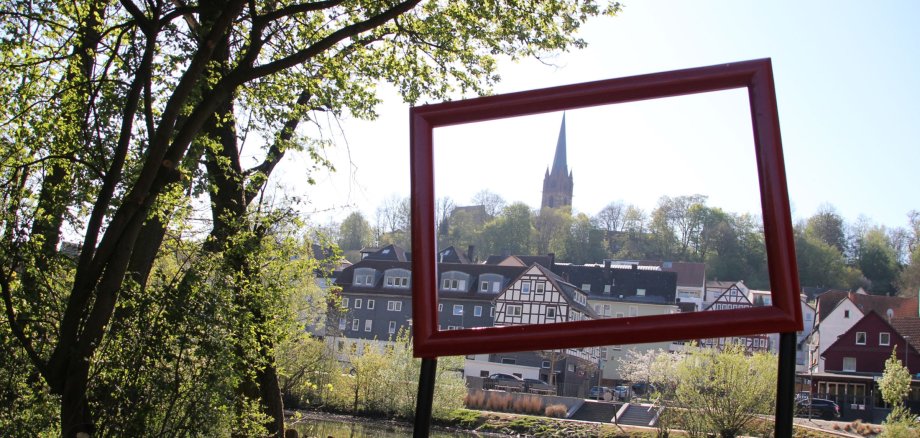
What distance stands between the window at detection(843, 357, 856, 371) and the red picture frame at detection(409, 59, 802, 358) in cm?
4643

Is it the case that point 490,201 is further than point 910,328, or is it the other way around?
point 910,328

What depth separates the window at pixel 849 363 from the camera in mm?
43406

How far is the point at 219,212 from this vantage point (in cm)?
878

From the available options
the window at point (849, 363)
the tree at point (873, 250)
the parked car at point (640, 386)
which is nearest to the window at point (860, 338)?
the window at point (849, 363)

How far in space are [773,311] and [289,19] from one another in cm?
777

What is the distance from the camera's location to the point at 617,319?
73.2 inches

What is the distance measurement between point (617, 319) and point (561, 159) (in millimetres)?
401

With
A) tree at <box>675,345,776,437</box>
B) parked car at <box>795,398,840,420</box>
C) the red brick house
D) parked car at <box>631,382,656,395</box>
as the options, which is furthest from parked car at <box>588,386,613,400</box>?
the red brick house

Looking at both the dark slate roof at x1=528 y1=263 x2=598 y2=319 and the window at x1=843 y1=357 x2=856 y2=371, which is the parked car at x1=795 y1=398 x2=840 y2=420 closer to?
the window at x1=843 y1=357 x2=856 y2=371

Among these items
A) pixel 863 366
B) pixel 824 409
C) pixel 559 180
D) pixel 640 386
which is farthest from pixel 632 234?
pixel 863 366

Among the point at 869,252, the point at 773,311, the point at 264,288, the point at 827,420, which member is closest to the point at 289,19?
the point at 264,288

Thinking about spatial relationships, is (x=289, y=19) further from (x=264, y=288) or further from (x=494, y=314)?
(x=494, y=314)

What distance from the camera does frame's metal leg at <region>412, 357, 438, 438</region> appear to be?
6.61 feet

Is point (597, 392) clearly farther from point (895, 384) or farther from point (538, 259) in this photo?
point (895, 384)
